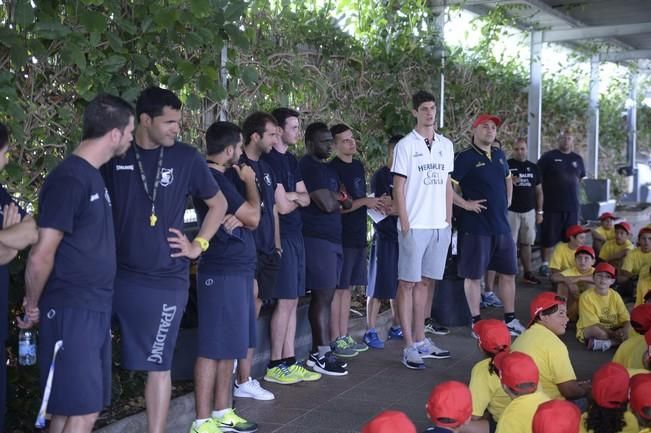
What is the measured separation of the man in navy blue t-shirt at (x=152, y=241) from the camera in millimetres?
4609

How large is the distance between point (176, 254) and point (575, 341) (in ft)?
16.9

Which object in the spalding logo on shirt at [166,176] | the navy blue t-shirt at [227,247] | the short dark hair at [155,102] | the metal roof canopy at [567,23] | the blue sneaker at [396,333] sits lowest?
the blue sneaker at [396,333]

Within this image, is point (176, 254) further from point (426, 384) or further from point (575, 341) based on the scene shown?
point (575, 341)

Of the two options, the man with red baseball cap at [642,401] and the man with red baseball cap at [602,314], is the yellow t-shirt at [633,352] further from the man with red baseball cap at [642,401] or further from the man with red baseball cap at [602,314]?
the man with red baseball cap at [602,314]

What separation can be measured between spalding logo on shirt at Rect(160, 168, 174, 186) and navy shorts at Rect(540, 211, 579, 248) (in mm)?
8204

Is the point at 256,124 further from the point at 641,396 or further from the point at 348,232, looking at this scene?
the point at 641,396

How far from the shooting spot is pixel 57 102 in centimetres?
559

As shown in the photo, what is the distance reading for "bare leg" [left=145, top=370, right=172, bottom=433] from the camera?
4719mm

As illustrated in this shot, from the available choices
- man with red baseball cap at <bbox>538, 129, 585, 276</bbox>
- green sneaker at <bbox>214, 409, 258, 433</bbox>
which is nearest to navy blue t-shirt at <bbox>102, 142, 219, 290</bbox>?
green sneaker at <bbox>214, 409, 258, 433</bbox>

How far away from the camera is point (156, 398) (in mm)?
4730

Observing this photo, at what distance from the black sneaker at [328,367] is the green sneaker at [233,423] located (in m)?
1.54

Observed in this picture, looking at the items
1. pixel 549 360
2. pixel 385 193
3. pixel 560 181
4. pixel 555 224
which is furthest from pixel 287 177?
pixel 555 224

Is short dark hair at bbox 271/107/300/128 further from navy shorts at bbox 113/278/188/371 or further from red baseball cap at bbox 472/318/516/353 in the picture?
navy shorts at bbox 113/278/188/371

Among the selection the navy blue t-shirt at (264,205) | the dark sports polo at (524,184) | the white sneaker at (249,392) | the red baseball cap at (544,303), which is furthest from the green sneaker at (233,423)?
the dark sports polo at (524,184)
